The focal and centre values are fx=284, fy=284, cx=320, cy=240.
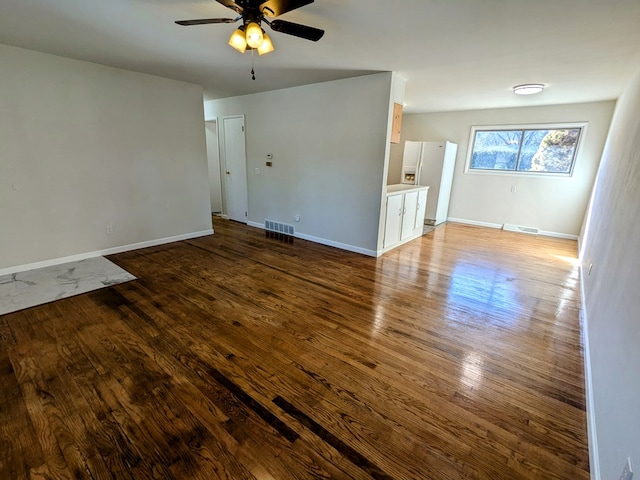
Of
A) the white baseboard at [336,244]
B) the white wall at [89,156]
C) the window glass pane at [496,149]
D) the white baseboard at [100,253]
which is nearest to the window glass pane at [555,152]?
the window glass pane at [496,149]

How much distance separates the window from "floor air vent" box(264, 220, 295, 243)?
4.38 meters

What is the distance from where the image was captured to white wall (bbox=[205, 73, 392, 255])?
393 cm

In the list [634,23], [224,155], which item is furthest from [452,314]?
[224,155]

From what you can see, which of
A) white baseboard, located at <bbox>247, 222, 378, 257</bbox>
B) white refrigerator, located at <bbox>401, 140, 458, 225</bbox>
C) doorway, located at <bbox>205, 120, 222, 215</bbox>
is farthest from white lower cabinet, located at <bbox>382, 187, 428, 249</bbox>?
doorway, located at <bbox>205, 120, 222, 215</bbox>

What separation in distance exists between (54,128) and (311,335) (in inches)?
154

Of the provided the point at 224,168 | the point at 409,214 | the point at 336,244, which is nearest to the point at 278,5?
the point at 336,244

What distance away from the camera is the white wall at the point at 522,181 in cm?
513

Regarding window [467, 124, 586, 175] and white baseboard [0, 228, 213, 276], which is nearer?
white baseboard [0, 228, 213, 276]

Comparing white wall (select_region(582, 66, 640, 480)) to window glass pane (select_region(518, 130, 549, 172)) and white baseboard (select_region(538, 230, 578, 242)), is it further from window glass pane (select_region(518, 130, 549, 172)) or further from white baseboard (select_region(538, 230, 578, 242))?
white baseboard (select_region(538, 230, 578, 242))

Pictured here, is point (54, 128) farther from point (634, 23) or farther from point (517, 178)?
point (517, 178)

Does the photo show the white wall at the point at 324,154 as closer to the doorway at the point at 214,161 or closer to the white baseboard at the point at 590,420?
the doorway at the point at 214,161

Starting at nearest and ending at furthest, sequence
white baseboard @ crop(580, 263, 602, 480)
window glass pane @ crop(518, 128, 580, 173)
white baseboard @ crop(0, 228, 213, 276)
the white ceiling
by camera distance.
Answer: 1. white baseboard @ crop(580, 263, 602, 480)
2. the white ceiling
3. white baseboard @ crop(0, 228, 213, 276)
4. window glass pane @ crop(518, 128, 580, 173)

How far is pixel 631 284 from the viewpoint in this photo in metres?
1.40

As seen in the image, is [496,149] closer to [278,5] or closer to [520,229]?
[520,229]
